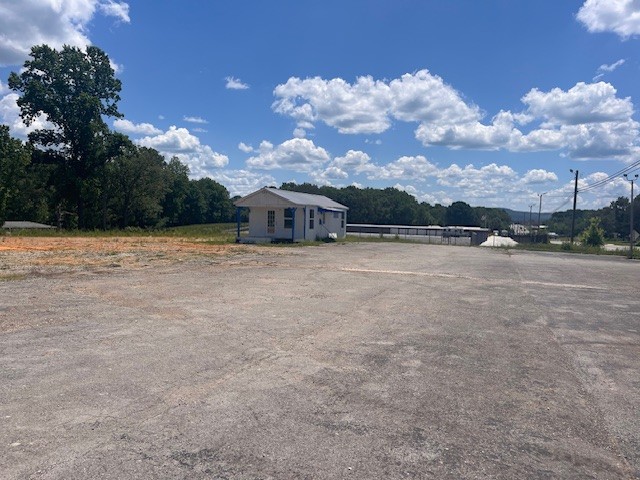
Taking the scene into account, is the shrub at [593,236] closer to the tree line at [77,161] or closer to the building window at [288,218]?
the building window at [288,218]

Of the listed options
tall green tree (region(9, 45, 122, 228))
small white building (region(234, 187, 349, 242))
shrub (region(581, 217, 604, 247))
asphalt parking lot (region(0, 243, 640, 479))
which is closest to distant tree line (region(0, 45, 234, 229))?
tall green tree (region(9, 45, 122, 228))

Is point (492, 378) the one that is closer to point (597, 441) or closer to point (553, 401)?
point (553, 401)

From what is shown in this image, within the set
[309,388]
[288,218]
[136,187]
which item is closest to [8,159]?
[136,187]

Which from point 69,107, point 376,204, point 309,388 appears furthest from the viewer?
point 376,204

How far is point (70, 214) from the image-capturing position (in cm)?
5978

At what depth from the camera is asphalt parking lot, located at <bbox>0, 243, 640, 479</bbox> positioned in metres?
3.38

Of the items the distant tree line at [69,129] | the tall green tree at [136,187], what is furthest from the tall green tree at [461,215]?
the distant tree line at [69,129]

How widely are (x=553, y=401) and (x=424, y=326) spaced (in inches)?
124

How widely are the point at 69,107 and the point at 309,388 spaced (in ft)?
144

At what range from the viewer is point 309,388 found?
4762 mm

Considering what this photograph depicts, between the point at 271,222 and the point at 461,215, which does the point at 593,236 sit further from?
the point at 461,215

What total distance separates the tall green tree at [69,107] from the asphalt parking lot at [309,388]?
35773 millimetres

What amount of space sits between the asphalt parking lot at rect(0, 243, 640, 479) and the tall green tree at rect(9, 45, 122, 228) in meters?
35.8

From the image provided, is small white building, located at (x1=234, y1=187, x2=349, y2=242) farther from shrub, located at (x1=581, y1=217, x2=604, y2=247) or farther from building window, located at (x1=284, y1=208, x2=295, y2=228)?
shrub, located at (x1=581, y1=217, x2=604, y2=247)
